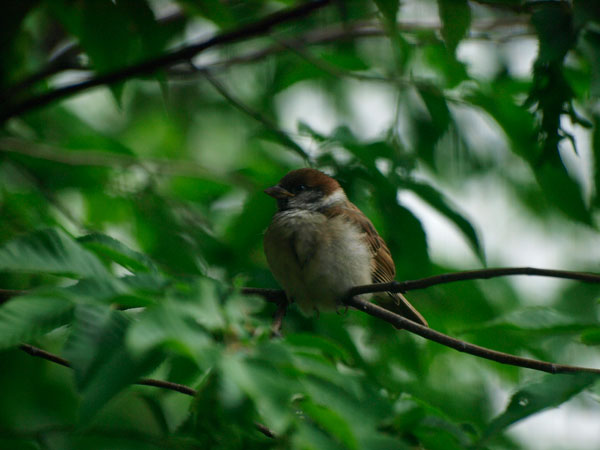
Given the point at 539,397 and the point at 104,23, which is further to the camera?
the point at 104,23

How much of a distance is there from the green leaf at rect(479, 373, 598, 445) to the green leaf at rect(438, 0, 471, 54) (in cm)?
124

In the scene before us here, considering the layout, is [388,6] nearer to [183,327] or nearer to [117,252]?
[117,252]

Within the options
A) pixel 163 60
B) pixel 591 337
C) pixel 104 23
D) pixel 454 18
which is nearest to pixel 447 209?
pixel 454 18

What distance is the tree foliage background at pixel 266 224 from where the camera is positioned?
4.34 ft

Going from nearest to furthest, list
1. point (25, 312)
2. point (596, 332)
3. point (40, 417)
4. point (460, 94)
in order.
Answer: point (25, 312) < point (596, 332) < point (460, 94) < point (40, 417)

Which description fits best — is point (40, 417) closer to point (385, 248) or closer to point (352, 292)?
point (385, 248)

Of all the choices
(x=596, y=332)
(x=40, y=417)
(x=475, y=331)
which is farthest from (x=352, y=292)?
(x=40, y=417)

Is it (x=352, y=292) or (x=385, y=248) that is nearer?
(x=352, y=292)

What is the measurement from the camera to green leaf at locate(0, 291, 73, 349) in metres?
1.25

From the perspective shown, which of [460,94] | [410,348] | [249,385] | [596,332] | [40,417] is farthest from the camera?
[40,417]

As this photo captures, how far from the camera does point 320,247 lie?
3.34 meters

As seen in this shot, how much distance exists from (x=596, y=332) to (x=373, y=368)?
1.43 metres

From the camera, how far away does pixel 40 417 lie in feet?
13.3

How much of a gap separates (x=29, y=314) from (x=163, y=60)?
200cm
